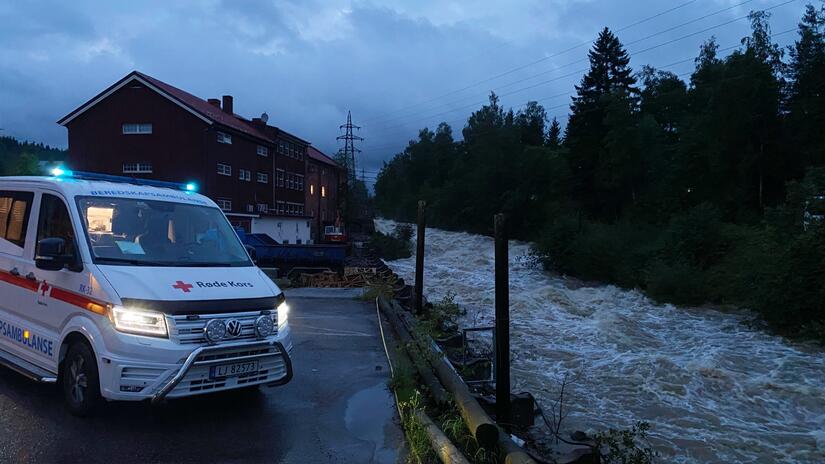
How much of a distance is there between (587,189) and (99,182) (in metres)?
51.7

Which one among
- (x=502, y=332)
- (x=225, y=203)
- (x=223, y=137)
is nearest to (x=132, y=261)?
(x=502, y=332)

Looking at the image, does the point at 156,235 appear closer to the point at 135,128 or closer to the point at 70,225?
the point at 70,225

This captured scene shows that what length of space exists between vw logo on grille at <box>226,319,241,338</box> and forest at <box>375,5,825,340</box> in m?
17.2

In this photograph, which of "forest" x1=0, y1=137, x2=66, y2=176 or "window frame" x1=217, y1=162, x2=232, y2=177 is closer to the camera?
"window frame" x1=217, y1=162, x2=232, y2=177

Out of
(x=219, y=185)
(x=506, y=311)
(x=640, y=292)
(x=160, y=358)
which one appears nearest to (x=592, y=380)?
(x=506, y=311)

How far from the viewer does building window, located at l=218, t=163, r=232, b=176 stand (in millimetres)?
40234

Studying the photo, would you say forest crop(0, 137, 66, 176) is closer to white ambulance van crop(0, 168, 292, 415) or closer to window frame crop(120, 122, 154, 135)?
window frame crop(120, 122, 154, 135)

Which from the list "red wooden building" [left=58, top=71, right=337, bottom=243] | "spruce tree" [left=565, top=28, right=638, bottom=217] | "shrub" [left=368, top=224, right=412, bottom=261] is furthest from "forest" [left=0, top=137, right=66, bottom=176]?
"spruce tree" [left=565, top=28, right=638, bottom=217]

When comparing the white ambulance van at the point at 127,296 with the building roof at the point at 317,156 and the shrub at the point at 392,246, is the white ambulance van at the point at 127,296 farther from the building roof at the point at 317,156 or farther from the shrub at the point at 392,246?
the building roof at the point at 317,156

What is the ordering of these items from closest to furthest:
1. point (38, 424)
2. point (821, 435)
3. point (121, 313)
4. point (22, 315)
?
point (121, 313)
point (38, 424)
point (22, 315)
point (821, 435)

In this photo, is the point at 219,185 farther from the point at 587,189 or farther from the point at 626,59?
the point at 626,59

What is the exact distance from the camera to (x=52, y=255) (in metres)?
5.44

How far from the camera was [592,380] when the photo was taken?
12344 mm

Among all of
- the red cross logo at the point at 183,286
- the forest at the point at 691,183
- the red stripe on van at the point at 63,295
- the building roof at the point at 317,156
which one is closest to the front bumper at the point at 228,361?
the red cross logo at the point at 183,286
